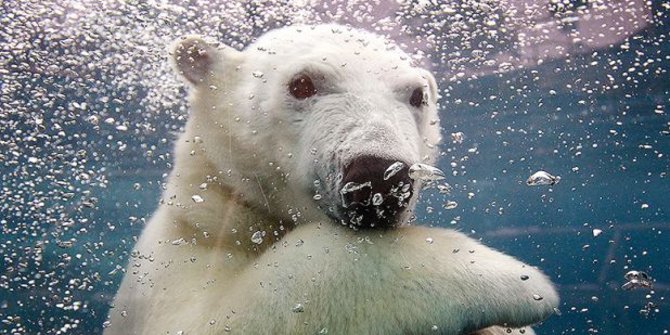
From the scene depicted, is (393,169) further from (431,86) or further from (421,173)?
(431,86)

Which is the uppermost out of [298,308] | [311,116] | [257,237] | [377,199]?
[377,199]

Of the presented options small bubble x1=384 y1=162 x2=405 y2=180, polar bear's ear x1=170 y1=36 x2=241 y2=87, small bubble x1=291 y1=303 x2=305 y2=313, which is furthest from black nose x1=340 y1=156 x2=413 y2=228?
polar bear's ear x1=170 y1=36 x2=241 y2=87

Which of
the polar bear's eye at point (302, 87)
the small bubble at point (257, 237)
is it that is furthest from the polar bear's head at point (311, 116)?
the small bubble at point (257, 237)

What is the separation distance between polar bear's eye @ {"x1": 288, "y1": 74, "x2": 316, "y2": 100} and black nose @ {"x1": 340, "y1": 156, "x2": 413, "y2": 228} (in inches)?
23.5

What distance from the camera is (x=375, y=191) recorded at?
1408 millimetres

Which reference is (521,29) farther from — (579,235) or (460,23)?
(579,235)

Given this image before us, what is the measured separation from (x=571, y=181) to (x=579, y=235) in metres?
16.1

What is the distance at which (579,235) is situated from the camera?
1262 inches

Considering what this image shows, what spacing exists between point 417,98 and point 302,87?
0.39m

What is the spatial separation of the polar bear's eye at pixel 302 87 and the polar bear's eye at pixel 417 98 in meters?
0.33

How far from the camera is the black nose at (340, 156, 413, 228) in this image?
1.41 meters

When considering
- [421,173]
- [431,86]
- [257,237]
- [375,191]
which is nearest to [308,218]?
[257,237]

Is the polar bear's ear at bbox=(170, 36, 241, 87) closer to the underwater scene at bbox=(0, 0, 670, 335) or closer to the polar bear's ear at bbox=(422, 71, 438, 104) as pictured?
the underwater scene at bbox=(0, 0, 670, 335)

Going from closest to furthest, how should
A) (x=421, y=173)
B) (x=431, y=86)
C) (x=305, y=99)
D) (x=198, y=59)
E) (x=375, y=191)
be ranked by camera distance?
(x=375, y=191) → (x=421, y=173) → (x=305, y=99) → (x=198, y=59) → (x=431, y=86)
